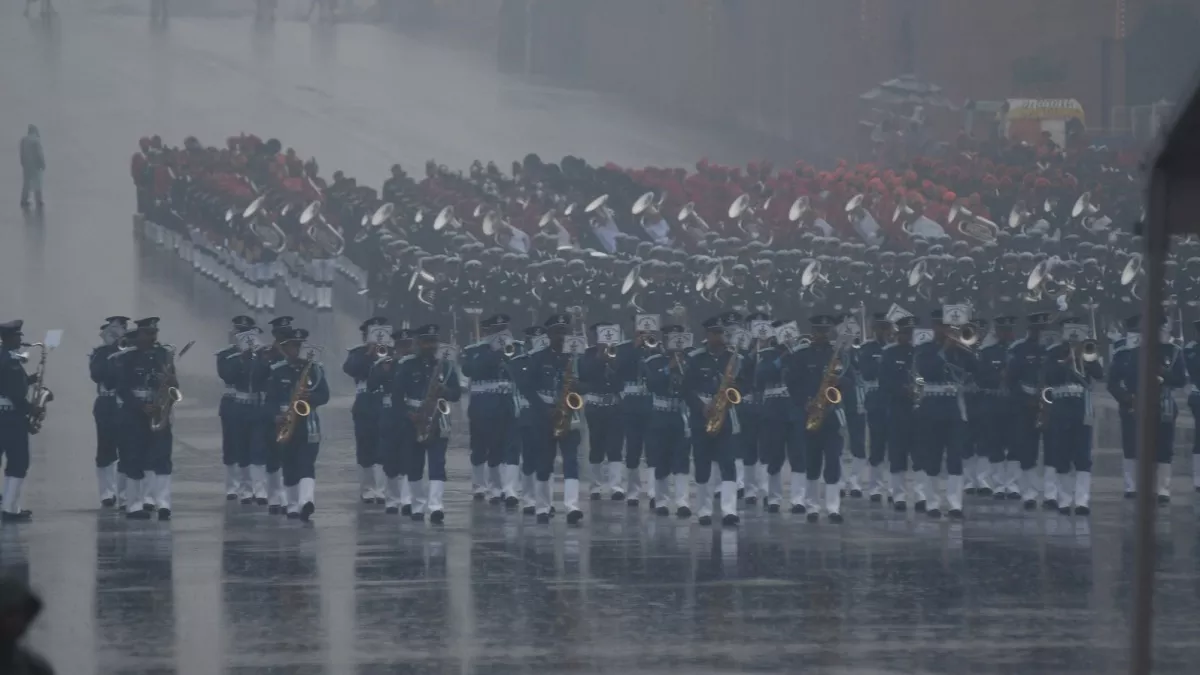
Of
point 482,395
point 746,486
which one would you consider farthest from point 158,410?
point 746,486

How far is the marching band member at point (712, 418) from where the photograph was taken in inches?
675

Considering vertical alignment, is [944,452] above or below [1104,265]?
below

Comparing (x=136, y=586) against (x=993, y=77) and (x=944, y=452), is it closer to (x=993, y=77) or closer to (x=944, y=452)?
(x=944, y=452)

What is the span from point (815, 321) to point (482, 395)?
297cm

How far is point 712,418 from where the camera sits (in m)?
17.2

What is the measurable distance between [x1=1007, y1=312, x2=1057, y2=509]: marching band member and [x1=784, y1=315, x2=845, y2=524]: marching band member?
181cm

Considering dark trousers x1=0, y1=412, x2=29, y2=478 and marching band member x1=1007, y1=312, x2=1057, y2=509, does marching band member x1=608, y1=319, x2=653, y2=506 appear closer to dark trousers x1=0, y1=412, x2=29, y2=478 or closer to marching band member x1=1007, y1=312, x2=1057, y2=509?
marching band member x1=1007, y1=312, x2=1057, y2=509

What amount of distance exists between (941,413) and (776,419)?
1417 millimetres

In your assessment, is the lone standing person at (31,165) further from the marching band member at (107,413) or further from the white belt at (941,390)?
the white belt at (941,390)

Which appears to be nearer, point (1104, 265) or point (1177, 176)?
point (1177, 176)

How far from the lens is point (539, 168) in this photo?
115 feet

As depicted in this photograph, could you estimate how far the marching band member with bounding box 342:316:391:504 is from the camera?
18203mm

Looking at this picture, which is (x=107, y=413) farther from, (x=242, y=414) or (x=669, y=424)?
(x=669, y=424)

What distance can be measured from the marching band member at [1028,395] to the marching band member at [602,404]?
3.56 meters
